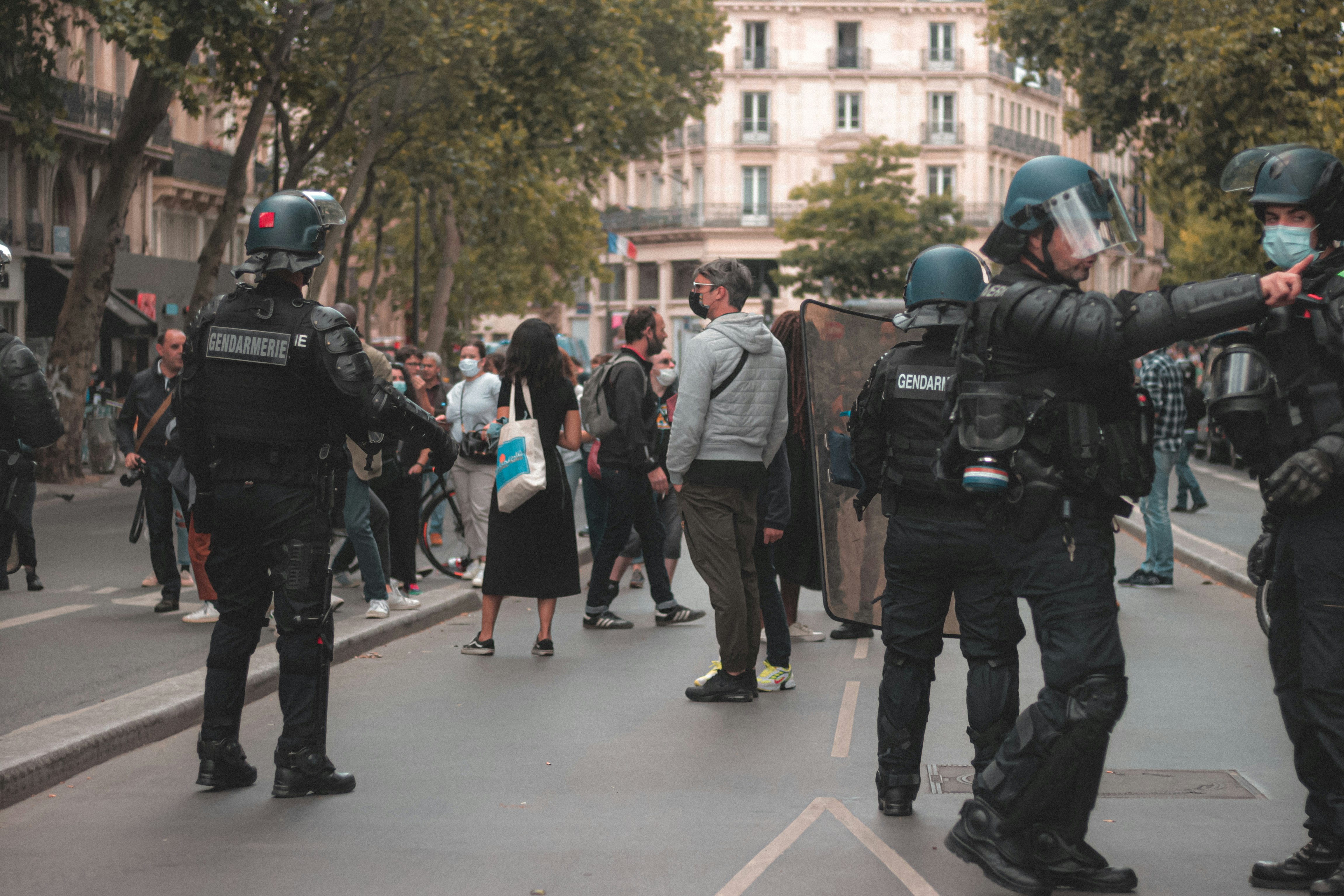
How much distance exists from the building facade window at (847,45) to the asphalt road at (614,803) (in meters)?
67.7

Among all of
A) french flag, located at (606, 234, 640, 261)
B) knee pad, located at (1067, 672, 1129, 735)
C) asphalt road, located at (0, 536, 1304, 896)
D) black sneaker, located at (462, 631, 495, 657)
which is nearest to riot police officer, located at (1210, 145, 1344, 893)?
asphalt road, located at (0, 536, 1304, 896)

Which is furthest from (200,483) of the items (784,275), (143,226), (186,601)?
(784,275)

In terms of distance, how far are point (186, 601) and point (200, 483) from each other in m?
5.38

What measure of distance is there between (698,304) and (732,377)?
0.41 metres

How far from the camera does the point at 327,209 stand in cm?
587

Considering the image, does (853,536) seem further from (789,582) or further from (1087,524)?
(1087,524)

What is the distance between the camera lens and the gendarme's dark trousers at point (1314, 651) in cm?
434

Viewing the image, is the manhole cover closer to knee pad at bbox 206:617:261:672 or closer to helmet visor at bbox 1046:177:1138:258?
helmet visor at bbox 1046:177:1138:258

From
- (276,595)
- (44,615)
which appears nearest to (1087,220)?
(276,595)

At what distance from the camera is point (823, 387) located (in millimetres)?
7844

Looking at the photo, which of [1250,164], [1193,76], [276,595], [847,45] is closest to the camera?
[1250,164]

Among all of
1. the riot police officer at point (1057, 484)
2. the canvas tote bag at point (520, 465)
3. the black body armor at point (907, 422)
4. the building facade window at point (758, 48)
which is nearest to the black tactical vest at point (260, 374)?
the black body armor at point (907, 422)

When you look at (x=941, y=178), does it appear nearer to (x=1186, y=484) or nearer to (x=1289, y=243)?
(x=1186, y=484)

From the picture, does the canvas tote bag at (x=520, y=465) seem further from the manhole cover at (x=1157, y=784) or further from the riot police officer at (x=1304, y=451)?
the riot police officer at (x=1304, y=451)
